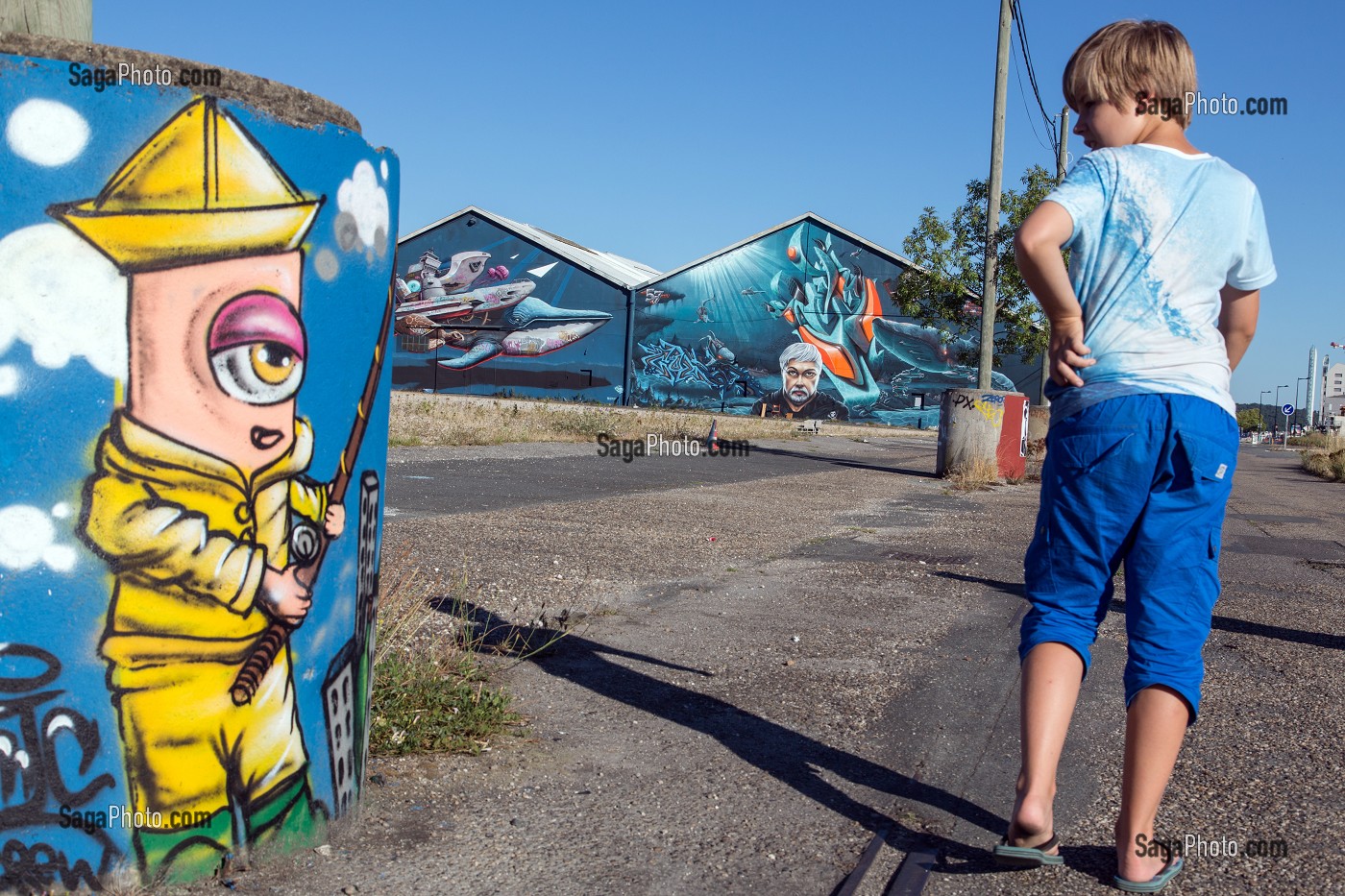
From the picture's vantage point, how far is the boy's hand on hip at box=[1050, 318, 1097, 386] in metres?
2.38

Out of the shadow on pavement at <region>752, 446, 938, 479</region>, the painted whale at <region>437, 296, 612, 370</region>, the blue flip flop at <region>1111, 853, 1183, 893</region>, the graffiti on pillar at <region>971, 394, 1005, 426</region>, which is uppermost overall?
the painted whale at <region>437, 296, 612, 370</region>

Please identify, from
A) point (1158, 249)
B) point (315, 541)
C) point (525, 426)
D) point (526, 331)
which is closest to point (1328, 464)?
point (525, 426)

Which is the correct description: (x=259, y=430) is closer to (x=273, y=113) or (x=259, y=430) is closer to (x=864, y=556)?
(x=273, y=113)

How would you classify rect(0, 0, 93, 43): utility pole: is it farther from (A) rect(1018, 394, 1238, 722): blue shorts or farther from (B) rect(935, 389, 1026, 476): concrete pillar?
(B) rect(935, 389, 1026, 476): concrete pillar

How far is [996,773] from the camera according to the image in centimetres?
317

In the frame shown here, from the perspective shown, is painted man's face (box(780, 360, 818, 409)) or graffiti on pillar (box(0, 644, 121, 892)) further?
painted man's face (box(780, 360, 818, 409))

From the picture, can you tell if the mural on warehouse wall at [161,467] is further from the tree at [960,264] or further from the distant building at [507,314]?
the distant building at [507,314]

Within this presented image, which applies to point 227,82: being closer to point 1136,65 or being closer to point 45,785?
point 45,785

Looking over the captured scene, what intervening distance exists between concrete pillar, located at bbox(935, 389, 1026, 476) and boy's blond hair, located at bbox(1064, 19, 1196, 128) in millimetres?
13853

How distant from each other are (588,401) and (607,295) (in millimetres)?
4302

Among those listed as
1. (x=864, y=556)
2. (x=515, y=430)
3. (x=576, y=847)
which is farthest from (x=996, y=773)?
(x=515, y=430)

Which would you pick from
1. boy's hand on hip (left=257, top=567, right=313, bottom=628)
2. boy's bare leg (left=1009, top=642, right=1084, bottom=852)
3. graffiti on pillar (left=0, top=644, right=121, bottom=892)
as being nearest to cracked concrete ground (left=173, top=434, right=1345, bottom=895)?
boy's bare leg (left=1009, top=642, right=1084, bottom=852)

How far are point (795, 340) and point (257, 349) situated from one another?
42190 mm

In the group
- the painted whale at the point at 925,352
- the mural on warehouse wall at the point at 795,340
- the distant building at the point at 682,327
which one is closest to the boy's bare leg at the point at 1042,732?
the distant building at the point at 682,327
